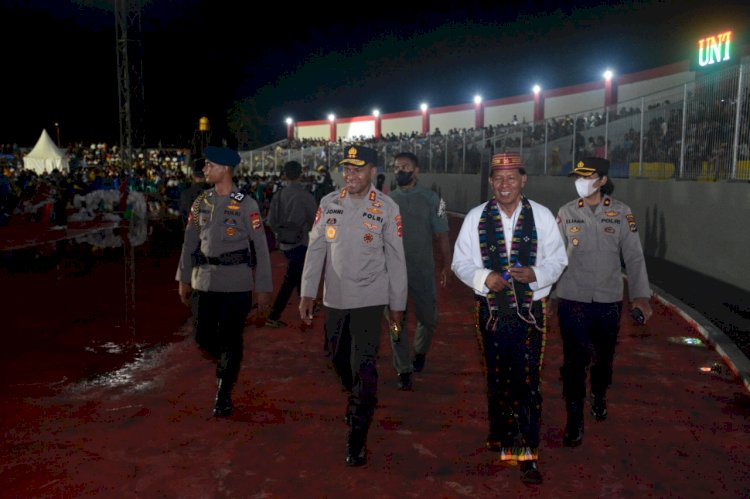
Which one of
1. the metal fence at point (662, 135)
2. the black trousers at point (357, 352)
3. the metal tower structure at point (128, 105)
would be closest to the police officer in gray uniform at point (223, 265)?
the black trousers at point (357, 352)

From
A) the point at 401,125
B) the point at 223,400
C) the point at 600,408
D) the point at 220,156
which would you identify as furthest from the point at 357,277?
the point at 401,125

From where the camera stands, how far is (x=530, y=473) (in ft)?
13.4

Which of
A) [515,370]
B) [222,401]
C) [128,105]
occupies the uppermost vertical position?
[128,105]

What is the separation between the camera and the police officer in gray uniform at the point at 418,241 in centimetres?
606

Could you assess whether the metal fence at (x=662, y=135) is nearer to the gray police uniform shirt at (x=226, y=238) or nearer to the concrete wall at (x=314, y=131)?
the gray police uniform shirt at (x=226, y=238)

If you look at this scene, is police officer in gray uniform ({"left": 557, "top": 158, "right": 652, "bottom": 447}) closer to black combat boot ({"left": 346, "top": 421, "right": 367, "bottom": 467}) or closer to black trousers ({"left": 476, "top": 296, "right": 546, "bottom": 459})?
black trousers ({"left": 476, "top": 296, "right": 546, "bottom": 459})

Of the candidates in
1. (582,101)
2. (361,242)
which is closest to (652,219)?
(361,242)

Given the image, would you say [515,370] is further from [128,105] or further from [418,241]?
[128,105]

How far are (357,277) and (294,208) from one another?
151 inches

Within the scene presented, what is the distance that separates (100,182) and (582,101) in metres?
23.8

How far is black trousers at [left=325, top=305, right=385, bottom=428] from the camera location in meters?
4.39

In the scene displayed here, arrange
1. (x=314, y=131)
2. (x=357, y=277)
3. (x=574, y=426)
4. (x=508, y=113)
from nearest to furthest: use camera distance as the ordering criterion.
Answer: (x=357, y=277)
(x=574, y=426)
(x=508, y=113)
(x=314, y=131)

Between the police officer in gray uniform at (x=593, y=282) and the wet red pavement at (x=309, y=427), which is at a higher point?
the police officer in gray uniform at (x=593, y=282)

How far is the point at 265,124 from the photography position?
6844cm
